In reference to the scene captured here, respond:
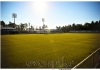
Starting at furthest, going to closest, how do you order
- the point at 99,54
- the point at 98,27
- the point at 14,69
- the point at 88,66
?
the point at 98,27 → the point at 99,54 → the point at 14,69 → the point at 88,66

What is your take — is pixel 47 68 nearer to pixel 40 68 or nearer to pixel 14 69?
pixel 40 68

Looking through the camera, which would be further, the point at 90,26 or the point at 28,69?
the point at 90,26

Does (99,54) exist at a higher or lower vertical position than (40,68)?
higher

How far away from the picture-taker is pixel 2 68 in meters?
7.01

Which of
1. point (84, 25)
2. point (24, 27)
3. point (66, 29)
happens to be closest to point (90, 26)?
point (84, 25)

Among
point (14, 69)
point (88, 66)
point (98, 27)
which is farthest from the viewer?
point (98, 27)

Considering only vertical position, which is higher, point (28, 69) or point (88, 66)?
point (88, 66)

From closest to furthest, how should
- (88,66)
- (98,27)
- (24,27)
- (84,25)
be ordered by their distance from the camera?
(88,66) < (98,27) < (84,25) < (24,27)

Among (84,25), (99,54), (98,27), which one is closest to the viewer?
(99,54)

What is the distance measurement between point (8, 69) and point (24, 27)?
128907 mm

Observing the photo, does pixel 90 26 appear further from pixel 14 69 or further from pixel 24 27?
pixel 14 69

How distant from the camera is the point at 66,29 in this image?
13362cm

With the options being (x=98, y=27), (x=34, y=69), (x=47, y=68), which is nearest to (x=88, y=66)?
(x=47, y=68)

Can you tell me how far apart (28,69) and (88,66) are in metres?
3.41
